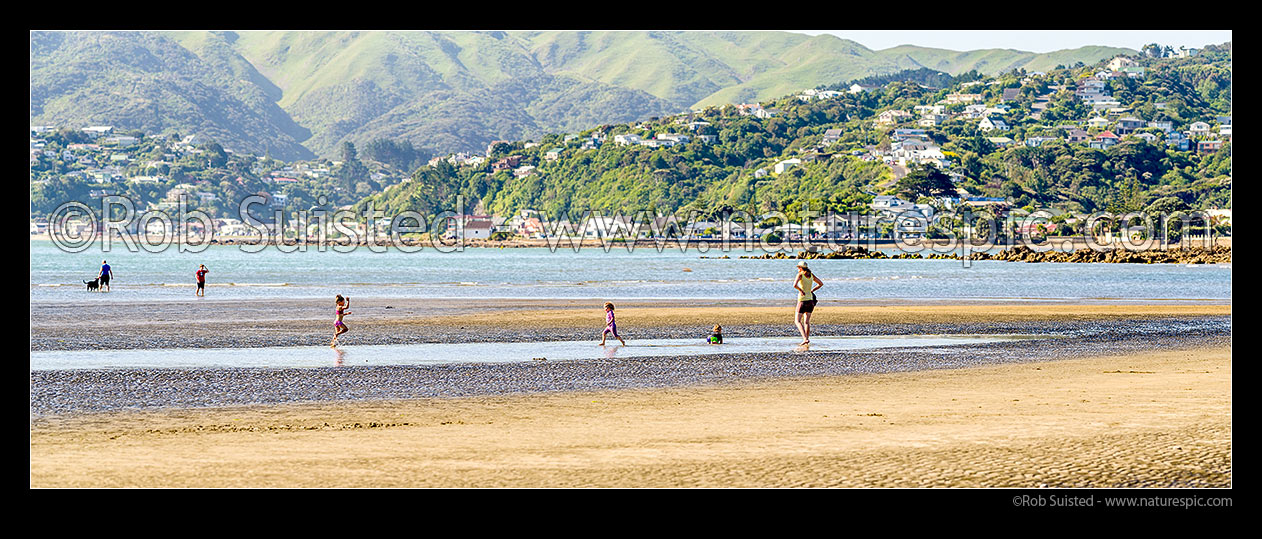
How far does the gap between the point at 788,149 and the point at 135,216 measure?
10822cm

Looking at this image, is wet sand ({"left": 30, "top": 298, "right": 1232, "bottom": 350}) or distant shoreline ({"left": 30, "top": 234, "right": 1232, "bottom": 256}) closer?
wet sand ({"left": 30, "top": 298, "right": 1232, "bottom": 350})

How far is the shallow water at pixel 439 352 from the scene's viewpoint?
14.7m

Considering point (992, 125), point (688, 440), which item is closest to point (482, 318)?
point (688, 440)

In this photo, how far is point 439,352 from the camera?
→ 53.7 ft

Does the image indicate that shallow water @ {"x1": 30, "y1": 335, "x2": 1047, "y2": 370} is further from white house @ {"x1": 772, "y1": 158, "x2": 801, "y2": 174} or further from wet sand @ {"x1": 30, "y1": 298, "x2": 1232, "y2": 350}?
white house @ {"x1": 772, "y1": 158, "x2": 801, "y2": 174}

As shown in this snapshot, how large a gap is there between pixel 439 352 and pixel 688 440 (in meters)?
8.19

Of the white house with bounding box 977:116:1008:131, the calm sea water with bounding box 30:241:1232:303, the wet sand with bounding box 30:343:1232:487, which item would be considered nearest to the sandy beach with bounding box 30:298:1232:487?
the wet sand with bounding box 30:343:1232:487

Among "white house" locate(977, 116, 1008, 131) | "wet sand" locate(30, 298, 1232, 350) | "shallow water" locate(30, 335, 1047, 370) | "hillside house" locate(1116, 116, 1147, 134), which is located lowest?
"shallow water" locate(30, 335, 1047, 370)

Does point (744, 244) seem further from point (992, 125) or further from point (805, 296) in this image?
point (805, 296)

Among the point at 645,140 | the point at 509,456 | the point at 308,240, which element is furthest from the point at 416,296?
the point at 645,140

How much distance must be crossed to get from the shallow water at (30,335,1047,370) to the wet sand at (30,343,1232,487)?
3.98m

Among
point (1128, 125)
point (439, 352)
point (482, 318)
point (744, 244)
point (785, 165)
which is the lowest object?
point (439, 352)

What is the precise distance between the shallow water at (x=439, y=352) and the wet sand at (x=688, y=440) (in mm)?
3982

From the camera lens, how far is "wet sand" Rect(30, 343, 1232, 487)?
7387 mm
